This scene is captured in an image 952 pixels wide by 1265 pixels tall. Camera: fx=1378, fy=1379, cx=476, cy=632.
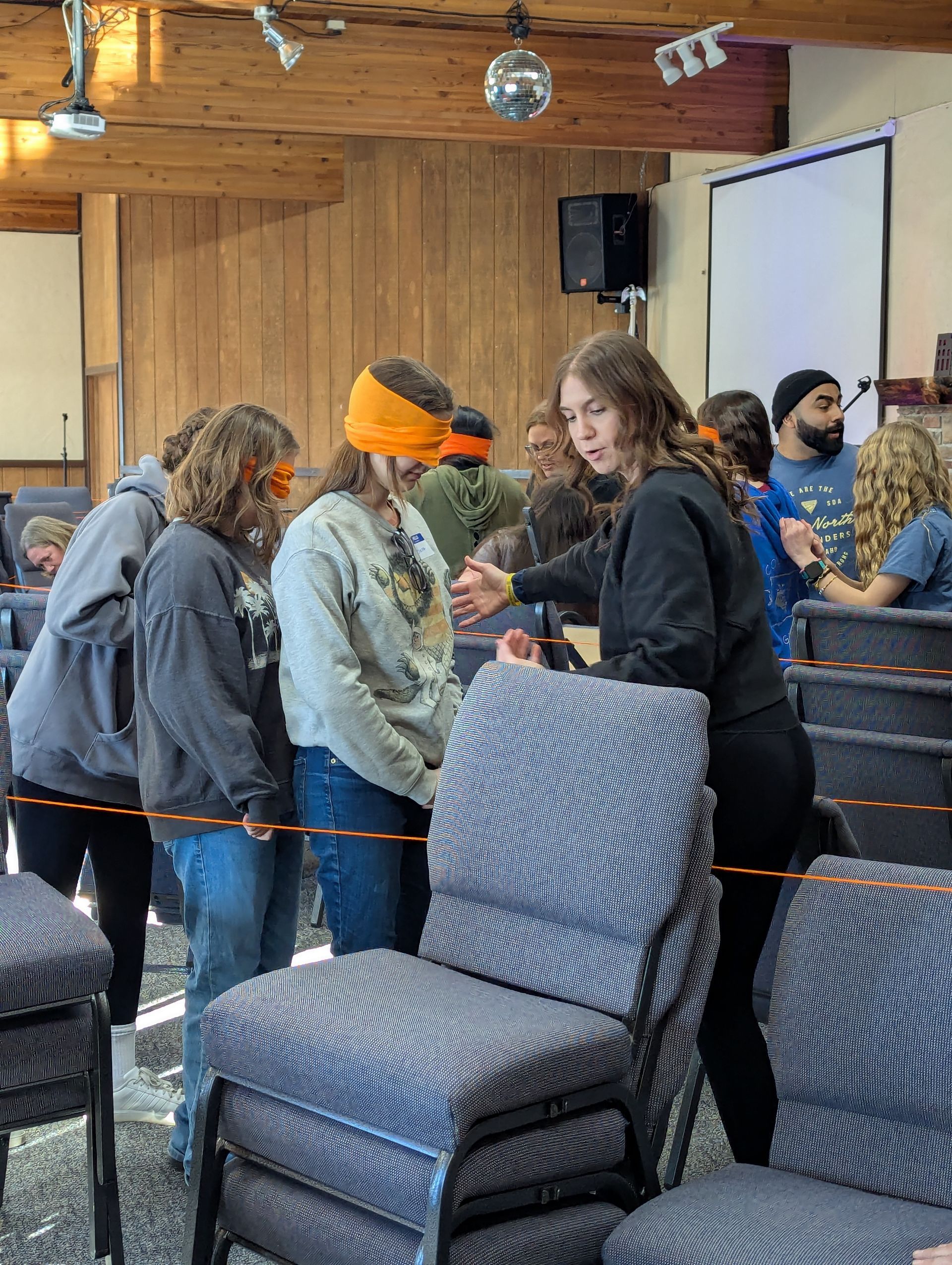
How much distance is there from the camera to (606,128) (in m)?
8.52

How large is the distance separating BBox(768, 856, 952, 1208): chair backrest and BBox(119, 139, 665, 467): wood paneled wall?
9.17 m

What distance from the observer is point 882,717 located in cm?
305

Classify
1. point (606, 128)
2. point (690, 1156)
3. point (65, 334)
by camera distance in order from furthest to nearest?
point (65, 334), point (606, 128), point (690, 1156)

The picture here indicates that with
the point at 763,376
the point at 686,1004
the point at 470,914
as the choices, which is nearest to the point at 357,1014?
the point at 470,914

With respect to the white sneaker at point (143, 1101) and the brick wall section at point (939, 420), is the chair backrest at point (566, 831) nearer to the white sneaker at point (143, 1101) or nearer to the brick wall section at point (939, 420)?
the white sneaker at point (143, 1101)

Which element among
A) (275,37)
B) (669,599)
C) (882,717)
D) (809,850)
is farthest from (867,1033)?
(275,37)

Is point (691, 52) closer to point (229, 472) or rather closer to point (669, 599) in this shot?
point (229, 472)

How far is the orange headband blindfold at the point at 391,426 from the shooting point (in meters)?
2.29

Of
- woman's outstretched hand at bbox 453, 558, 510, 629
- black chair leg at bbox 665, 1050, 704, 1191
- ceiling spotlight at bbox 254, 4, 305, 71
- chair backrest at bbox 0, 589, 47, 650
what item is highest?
ceiling spotlight at bbox 254, 4, 305, 71

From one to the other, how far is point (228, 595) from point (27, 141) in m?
8.94

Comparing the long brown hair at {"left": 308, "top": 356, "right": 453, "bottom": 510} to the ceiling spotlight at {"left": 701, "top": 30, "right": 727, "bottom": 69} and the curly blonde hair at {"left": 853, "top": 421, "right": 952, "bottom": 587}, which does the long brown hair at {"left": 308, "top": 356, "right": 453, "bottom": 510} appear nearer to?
the curly blonde hair at {"left": 853, "top": 421, "right": 952, "bottom": 587}

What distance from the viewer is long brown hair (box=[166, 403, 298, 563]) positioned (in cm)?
238

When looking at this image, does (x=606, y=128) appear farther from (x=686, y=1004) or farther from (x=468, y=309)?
(x=686, y=1004)

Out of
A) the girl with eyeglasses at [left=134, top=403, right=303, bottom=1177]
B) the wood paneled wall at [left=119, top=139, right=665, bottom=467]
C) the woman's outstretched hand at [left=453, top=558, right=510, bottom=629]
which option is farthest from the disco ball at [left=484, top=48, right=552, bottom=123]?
the wood paneled wall at [left=119, top=139, right=665, bottom=467]
